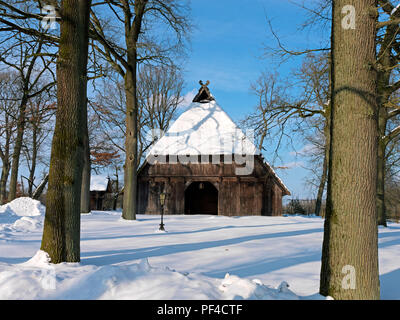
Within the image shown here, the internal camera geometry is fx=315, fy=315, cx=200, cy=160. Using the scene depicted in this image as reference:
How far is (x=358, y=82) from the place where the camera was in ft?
12.6

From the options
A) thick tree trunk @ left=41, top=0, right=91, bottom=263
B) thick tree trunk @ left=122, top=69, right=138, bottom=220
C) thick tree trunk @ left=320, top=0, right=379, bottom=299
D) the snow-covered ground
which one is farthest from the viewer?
thick tree trunk @ left=122, top=69, right=138, bottom=220

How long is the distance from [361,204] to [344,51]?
1.90 m

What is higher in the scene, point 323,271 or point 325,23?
point 325,23

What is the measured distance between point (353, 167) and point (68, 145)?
4.26 metres

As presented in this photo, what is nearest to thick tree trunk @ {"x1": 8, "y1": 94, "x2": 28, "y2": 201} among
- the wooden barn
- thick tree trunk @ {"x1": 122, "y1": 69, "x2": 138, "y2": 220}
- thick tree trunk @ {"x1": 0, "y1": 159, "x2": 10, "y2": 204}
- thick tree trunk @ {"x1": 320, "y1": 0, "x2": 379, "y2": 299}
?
thick tree trunk @ {"x1": 0, "y1": 159, "x2": 10, "y2": 204}

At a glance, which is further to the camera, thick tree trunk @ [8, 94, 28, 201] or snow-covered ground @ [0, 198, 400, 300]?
thick tree trunk @ [8, 94, 28, 201]

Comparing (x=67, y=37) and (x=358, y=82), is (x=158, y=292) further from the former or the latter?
(x=67, y=37)

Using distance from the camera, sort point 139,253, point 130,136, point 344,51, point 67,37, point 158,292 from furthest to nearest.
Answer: point 130,136 < point 139,253 < point 67,37 < point 344,51 < point 158,292

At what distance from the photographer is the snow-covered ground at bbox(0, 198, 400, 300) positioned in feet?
10.9

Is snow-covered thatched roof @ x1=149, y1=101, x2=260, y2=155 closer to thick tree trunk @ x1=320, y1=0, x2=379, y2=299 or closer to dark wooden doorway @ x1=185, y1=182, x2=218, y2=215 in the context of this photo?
dark wooden doorway @ x1=185, y1=182, x2=218, y2=215

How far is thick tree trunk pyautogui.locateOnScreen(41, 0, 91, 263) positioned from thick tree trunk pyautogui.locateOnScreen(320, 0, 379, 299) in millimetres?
3850

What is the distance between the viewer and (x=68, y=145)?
521cm

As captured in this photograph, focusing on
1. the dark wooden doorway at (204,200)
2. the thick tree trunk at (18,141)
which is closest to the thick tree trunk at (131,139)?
the thick tree trunk at (18,141)
